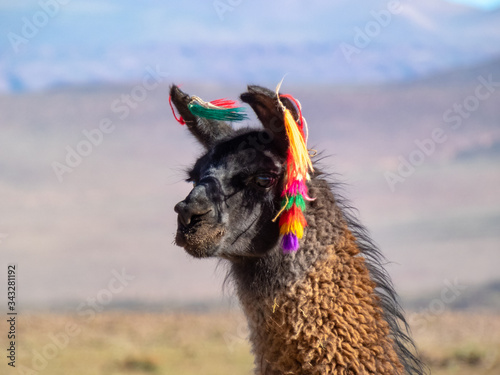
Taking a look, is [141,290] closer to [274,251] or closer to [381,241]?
[381,241]

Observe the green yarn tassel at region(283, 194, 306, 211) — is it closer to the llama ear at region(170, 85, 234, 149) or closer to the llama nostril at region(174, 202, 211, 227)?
the llama nostril at region(174, 202, 211, 227)

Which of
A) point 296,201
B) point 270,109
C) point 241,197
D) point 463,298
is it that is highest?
point 463,298

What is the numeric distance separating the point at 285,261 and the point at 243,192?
475 mm

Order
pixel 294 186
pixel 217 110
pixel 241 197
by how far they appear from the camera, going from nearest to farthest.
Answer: pixel 294 186 → pixel 241 197 → pixel 217 110

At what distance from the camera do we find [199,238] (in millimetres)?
4227

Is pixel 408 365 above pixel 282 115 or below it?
below

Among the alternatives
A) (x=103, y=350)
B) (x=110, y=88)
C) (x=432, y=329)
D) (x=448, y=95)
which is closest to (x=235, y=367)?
(x=103, y=350)

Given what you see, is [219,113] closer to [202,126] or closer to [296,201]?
[202,126]

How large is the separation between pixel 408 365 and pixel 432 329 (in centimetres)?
1345

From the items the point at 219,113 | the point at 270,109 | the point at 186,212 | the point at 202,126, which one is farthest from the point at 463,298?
the point at 186,212

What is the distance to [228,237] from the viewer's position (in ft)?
14.3

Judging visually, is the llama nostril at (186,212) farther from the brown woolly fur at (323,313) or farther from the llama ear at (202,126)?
the llama ear at (202,126)

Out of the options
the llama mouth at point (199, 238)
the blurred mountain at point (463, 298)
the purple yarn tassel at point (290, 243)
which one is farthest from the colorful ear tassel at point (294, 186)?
the blurred mountain at point (463, 298)

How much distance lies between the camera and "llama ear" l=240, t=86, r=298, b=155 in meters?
4.22
